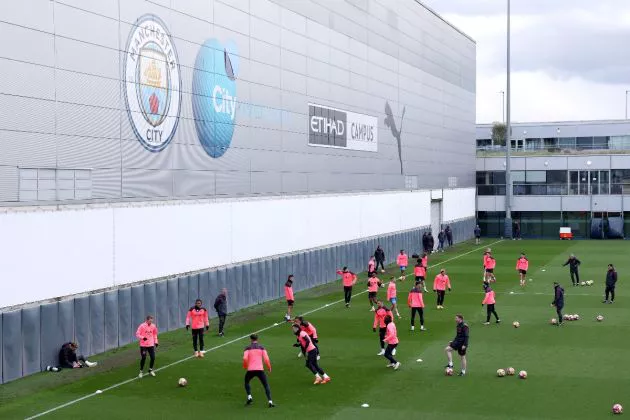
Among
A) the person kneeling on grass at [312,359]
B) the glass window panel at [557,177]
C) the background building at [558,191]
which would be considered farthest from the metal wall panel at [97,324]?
the glass window panel at [557,177]

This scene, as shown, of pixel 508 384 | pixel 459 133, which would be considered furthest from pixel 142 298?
pixel 459 133

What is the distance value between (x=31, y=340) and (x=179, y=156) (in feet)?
37.9

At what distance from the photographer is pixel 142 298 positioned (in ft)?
104

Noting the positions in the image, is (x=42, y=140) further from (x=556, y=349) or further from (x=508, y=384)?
(x=556, y=349)

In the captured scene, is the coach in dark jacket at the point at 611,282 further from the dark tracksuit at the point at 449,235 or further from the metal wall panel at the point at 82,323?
the dark tracksuit at the point at 449,235

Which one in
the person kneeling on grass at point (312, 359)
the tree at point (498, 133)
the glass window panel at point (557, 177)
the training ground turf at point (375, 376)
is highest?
the tree at point (498, 133)

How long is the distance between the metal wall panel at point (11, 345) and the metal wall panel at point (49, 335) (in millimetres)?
977

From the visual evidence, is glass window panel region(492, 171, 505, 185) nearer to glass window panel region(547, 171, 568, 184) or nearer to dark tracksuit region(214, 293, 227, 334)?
glass window panel region(547, 171, 568, 184)

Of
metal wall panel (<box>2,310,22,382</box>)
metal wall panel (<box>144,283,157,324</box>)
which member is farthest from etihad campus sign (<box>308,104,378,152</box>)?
metal wall panel (<box>2,310,22,382</box>)

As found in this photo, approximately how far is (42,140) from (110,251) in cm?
490

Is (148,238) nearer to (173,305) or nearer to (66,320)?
(173,305)

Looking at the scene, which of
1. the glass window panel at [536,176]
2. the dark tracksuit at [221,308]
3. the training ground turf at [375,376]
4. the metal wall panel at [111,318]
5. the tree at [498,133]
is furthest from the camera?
the tree at [498,133]

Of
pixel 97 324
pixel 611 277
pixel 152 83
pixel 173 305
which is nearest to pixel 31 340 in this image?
pixel 97 324

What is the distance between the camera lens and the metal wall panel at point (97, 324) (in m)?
28.8
